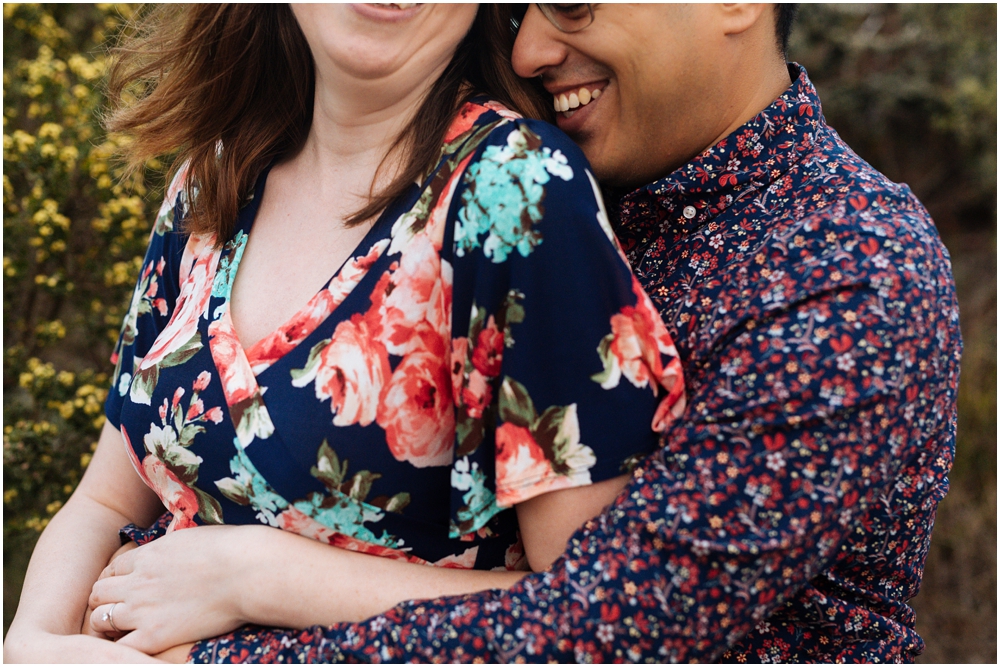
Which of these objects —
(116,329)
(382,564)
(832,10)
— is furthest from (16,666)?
(832,10)

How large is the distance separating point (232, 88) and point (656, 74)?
0.91 metres

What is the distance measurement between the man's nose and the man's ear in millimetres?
303

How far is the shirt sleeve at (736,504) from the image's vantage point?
4.39ft

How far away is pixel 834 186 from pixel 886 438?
1.56 ft

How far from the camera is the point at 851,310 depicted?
1.38 metres

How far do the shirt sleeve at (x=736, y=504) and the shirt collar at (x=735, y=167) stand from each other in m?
0.36

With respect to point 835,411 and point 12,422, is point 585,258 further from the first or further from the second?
point 12,422

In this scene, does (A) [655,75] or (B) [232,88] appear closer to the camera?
(A) [655,75]

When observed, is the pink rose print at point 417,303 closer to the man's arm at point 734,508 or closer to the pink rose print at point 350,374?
the pink rose print at point 350,374

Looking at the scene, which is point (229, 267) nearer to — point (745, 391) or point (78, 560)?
point (78, 560)

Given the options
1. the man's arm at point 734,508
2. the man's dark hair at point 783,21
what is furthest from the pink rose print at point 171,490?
the man's dark hair at point 783,21

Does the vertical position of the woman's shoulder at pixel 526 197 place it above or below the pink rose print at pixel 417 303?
above

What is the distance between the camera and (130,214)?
282 centimetres

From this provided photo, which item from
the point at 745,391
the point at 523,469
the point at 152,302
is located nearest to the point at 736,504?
the point at 745,391
